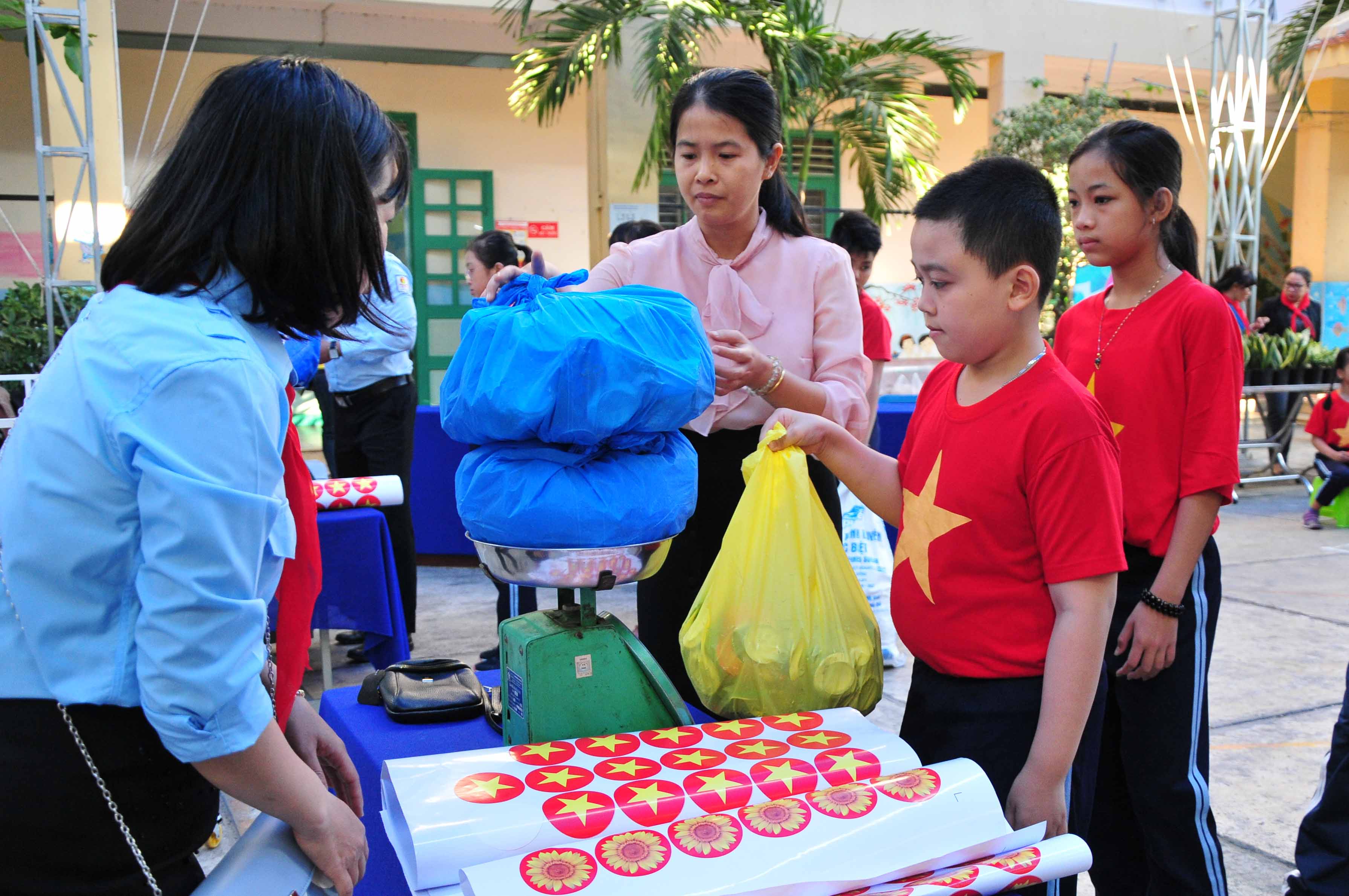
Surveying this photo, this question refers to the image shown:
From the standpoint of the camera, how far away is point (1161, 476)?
70.1 inches

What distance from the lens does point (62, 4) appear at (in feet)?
22.6

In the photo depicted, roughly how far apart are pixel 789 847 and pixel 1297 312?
34.7 feet

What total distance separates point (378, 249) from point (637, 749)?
0.65 meters

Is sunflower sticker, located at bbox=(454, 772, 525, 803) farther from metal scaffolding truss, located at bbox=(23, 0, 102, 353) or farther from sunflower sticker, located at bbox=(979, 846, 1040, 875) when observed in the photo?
metal scaffolding truss, located at bbox=(23, 0, 102, 353)

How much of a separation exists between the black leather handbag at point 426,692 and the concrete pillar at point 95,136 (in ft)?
20.6

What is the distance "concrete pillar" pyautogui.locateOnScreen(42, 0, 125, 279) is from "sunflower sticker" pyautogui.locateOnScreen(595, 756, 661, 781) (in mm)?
6833

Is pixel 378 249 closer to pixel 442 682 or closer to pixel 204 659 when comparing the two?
pixel 204 659

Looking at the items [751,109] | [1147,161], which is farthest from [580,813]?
[1147,161]

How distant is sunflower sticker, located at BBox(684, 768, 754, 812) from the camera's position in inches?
44.7

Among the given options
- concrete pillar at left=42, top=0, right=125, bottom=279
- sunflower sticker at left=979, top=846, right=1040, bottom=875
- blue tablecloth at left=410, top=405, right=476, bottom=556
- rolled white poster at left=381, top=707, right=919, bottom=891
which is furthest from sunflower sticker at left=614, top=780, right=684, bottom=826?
concrete pillar at left=42, top=0, right=125, bottom=279

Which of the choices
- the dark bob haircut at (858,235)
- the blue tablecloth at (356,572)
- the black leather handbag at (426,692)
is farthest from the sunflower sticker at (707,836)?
the dark bob haircut at (858,235)

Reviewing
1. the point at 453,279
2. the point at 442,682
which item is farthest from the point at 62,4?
the point at 442,682

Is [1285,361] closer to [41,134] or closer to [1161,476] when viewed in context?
[1161,476]

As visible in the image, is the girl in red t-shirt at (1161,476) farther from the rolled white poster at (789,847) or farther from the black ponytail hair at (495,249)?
the black ponytail hair at (495,249)
